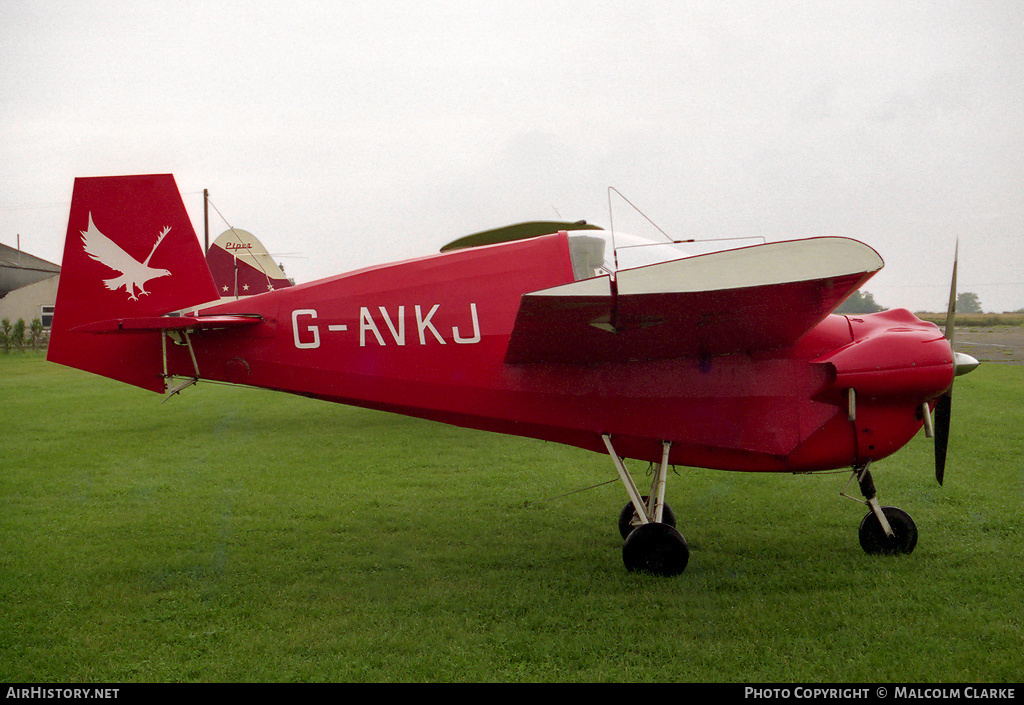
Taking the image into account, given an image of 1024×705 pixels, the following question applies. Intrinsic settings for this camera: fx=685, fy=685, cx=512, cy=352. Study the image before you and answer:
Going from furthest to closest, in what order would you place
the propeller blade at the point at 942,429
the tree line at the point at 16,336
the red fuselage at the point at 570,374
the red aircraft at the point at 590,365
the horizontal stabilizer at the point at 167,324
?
the tree line at the point at 16,336 → the propeller blade at the point at 942,429 → the horizontal stabilizer at the point at 167,324 → the red fuselage at the point at 570,374 → the red aircraft at the point at 590,365

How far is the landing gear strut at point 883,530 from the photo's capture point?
573cm

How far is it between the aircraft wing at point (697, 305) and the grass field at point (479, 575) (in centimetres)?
181

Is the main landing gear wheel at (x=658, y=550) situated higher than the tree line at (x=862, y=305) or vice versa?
the tree line at (x=862, y=305)

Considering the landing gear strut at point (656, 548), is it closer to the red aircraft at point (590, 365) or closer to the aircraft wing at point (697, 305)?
the red aircraft at point (590, 365)

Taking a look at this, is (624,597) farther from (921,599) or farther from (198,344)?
(198,344)

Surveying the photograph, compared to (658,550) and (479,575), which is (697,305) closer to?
(658,550)

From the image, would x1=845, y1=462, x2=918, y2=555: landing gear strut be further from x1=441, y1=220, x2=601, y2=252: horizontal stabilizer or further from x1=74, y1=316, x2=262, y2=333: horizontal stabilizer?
x1=441, y1=220, x2=601, y2=252: horizontal stabilizer

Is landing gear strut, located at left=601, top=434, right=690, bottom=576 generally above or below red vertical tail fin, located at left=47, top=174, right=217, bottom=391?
below

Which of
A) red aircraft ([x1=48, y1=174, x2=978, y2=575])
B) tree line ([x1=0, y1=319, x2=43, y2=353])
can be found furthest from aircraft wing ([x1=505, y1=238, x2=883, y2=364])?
tree line ([x1=0, y1=319, x2=43, y2=353])

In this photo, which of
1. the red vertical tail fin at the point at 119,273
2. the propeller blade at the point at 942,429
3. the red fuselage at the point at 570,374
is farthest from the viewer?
the red vertical tail fin at the point at 119,273

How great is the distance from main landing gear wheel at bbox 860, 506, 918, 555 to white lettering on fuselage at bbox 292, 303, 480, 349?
3681 millimetres

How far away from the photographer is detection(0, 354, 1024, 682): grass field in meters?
4.06

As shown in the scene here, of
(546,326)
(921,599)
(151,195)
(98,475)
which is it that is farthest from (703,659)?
(98,475)

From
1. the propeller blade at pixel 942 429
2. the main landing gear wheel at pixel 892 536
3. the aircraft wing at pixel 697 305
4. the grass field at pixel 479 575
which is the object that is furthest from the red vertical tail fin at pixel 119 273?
the propeller blade at pixel 942 429
